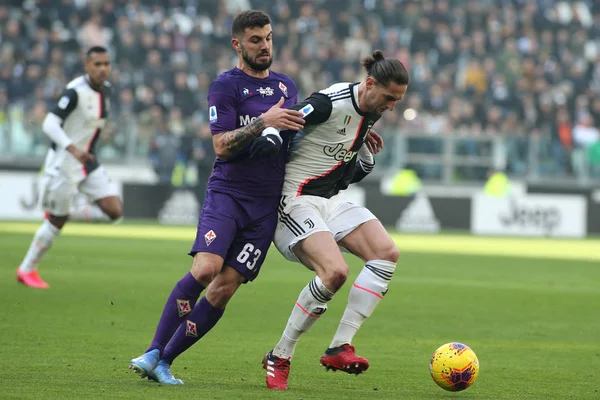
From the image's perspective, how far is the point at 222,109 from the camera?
6402mm

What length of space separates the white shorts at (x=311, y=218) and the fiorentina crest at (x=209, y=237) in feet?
1.63

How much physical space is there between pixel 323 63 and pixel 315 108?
21.9 meters

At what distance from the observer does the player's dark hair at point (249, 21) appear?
650cm

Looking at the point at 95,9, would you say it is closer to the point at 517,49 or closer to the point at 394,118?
the point at 394,118

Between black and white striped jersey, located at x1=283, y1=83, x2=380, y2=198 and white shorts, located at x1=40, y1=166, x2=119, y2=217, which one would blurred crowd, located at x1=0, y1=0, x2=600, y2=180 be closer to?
white shorts, located at x1=40, y1=166, x2=119, y2=217

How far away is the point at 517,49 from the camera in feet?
101

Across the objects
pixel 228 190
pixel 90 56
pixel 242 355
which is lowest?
pixel 242 355

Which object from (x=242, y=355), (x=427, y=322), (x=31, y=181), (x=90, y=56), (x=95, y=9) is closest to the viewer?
(x=242, y=355)

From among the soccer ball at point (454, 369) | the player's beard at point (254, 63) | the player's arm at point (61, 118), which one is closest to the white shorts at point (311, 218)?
the player's beard at point (254, 63)

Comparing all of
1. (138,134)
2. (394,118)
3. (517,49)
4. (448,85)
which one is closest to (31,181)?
(138,134)

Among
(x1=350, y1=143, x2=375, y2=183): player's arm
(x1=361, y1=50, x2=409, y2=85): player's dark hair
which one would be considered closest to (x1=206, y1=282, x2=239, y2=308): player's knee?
(x1=350, y1=143, x2=375, y2=183): player's arm

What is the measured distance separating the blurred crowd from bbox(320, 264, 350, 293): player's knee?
61.4ft

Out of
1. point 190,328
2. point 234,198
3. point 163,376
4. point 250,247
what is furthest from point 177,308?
point 234,198

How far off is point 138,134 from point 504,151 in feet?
30.2
